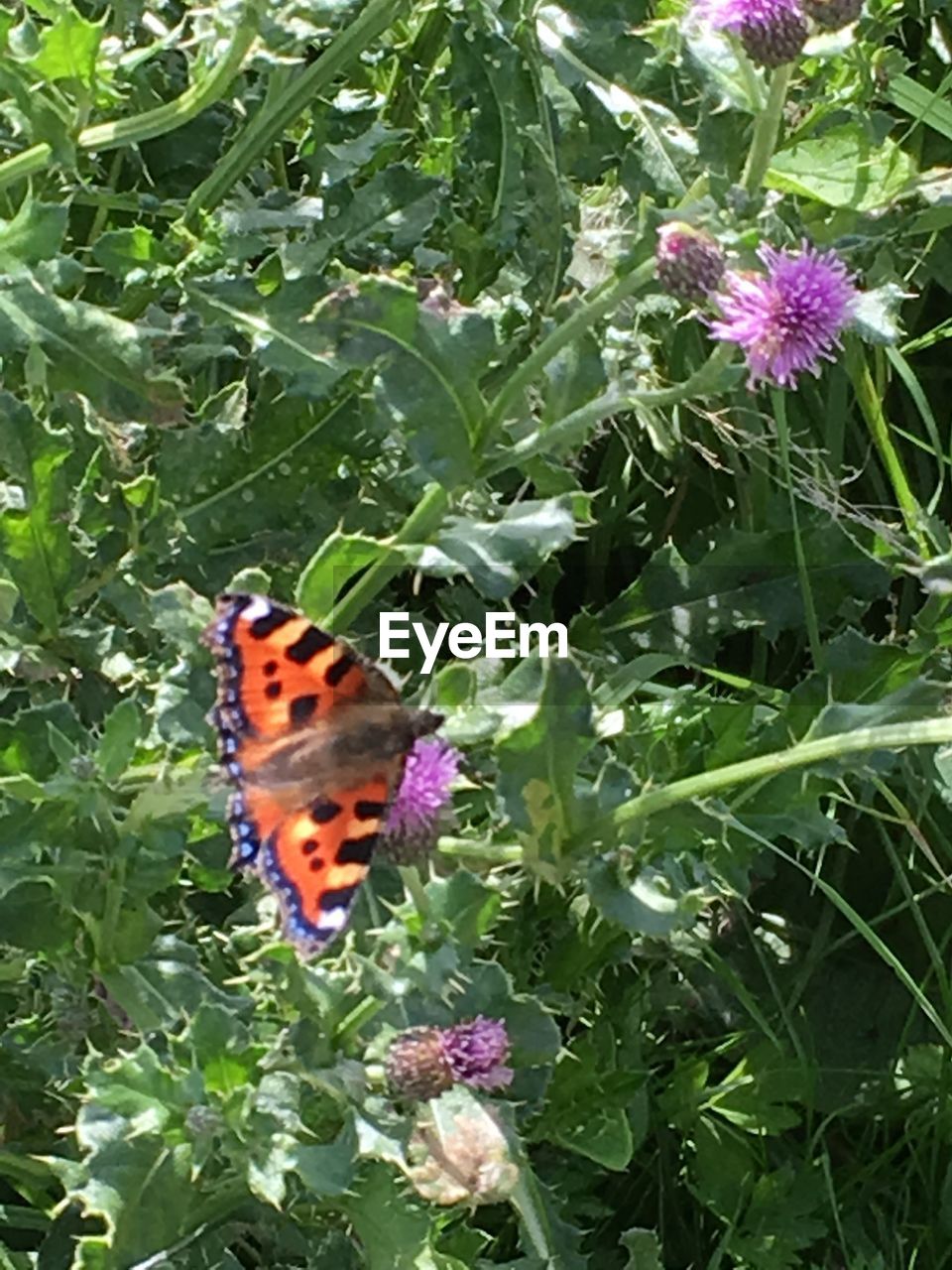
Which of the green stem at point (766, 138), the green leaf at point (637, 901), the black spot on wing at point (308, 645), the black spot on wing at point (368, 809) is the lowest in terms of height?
the green leaf at point (637, 901)

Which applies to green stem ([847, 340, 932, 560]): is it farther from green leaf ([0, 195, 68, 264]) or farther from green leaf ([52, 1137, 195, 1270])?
green leaf ([52, 1137, 195, 1270])

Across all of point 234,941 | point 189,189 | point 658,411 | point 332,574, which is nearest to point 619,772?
point 332,574

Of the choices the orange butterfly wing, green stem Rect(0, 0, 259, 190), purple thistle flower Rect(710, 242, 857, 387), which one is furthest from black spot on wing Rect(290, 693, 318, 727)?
green stem Rect(0, 0, 259, 190)

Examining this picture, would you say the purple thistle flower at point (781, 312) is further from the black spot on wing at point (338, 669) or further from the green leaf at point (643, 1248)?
the green leaf at point (643, 1248)

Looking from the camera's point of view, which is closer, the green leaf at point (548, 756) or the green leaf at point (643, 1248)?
the green leaf at point (548, 756)

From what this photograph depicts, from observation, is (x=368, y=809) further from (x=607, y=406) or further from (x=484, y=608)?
(x=484, y=608)

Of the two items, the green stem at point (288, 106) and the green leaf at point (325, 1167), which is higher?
the green stem at point (288, 106)

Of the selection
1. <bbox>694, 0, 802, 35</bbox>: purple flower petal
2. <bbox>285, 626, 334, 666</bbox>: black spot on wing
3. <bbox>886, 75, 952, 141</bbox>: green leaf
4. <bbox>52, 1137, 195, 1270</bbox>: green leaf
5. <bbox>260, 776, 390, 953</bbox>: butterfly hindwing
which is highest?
<bbox>694, 0, 802, 35</bbox>: purple flower petal

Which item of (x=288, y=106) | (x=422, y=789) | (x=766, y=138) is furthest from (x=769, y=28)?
(x=422, y=789)

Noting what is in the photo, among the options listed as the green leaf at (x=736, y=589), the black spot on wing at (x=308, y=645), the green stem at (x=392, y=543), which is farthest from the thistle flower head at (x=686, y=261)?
the green leaf at (x=736, y=589)
